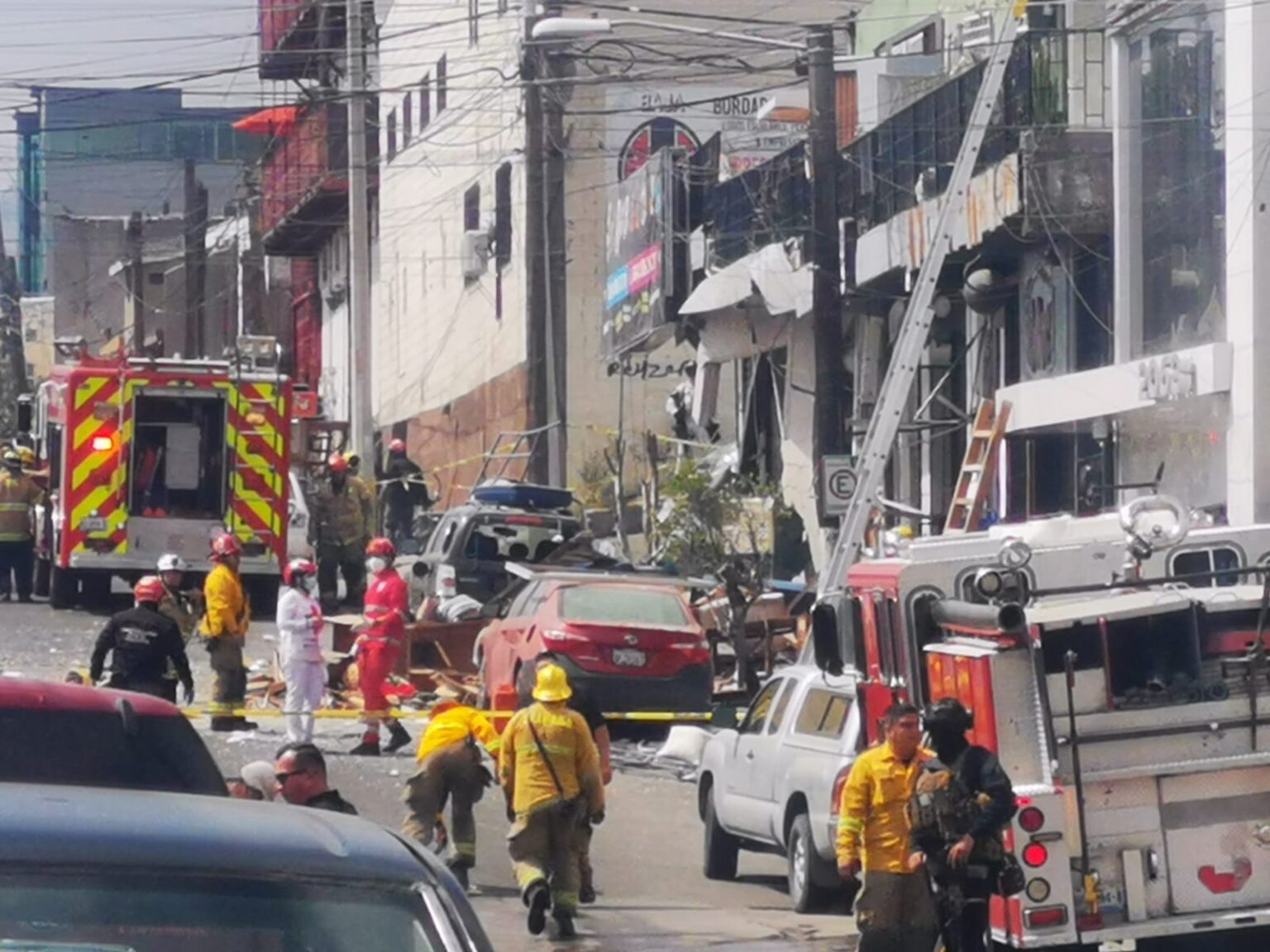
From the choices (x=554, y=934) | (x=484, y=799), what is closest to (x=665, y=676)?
(x=484, y=799)

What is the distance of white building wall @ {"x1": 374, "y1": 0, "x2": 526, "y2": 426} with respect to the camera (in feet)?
139

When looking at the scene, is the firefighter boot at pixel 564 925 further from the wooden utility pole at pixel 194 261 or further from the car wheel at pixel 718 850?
the wooden utility pole at pixel 194 261

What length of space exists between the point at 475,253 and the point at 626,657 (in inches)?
949

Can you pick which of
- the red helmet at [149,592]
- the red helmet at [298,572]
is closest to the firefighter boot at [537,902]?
the red helmet at [149,592]

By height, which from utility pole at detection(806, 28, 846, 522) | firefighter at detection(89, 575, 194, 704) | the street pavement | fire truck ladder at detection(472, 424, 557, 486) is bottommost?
the street pavement

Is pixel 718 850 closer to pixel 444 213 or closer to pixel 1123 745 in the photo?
pixel 1123 745

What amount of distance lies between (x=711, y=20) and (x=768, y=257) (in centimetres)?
1157

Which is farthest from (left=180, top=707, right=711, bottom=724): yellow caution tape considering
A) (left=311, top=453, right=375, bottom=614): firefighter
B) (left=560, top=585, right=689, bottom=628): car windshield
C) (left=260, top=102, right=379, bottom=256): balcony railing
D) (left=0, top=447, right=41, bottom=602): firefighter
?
(left=260, top=102, right=379, bottom=256): balcony railing

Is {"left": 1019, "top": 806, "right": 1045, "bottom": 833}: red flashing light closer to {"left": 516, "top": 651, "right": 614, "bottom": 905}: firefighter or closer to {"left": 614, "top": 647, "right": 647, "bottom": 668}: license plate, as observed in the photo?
{"left": 516, "top": 651, "right": 614, "bottom": 905}: firefighter

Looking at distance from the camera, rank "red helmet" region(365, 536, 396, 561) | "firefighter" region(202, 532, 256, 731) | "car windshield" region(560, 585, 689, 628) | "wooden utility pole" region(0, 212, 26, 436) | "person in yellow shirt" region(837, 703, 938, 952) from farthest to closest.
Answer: "wooden utility pole" region(0, 212, 26, 436), "car windshield" region(560, 585, 689, 628), "red helmet" region(365, 536, 396, 561), "firefighter" region(202, 532, 256, 731), "person in yellow shirt" region(837, 703, 938, 952)

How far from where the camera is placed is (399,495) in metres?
35.0

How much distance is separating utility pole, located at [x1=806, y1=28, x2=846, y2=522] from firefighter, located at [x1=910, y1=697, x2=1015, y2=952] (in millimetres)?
11896

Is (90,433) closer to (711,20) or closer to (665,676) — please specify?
(665,676)

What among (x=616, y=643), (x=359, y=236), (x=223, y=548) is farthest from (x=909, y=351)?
(x=359, y=236)
